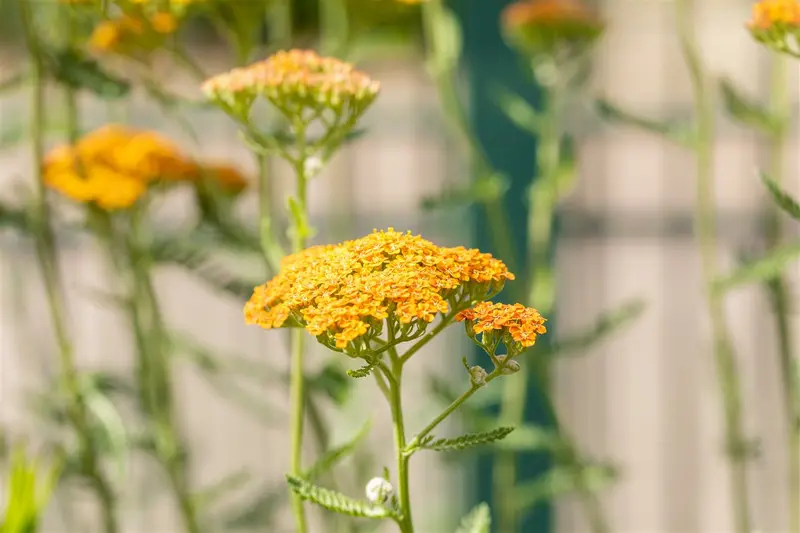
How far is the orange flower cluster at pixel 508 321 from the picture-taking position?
66cm

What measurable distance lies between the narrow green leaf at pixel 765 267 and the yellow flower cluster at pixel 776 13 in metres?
0.29

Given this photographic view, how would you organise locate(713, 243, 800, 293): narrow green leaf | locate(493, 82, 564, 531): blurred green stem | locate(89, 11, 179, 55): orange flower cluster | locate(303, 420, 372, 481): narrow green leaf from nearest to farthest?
locate(303, 420, 372, 481): narrow green leaf → locate(713, 243, 800, 293): narrow green leaf → locate(89, 11, 179, 55): orange flower cluster → locate(493, 82, 564, 531): blurred green stem

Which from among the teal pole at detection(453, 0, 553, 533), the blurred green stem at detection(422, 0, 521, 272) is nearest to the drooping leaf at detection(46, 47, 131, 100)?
the blurred green stem at detection(422, 0, 521, 272)

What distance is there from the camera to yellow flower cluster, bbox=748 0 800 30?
0.85 meters

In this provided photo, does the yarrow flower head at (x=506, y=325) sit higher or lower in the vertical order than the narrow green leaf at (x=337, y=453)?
higher

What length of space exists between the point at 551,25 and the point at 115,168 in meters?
0.70

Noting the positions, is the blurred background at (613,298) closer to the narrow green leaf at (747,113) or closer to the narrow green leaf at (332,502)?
the narrow green leaf at (747,113)

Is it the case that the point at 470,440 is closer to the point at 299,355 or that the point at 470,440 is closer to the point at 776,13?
the point at 299,355

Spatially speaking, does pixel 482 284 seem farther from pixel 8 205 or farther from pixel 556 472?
pixel 8 205

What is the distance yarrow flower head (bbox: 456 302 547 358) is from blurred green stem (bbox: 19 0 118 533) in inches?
29.0

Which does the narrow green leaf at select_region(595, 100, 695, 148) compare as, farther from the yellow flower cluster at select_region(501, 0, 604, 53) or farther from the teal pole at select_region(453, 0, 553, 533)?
the teal pole at select_region(453, 0, 553, 533)

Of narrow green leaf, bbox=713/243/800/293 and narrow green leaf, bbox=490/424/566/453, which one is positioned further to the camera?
narrow green leaf, bbox=490/424/566/453

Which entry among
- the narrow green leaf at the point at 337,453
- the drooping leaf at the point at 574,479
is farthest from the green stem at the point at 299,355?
the drooping leaf at the point at 574,479

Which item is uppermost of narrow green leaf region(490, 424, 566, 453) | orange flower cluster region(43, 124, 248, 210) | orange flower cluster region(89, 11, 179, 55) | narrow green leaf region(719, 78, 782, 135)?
orange flower cluster region(89, 11, 179, 55)
